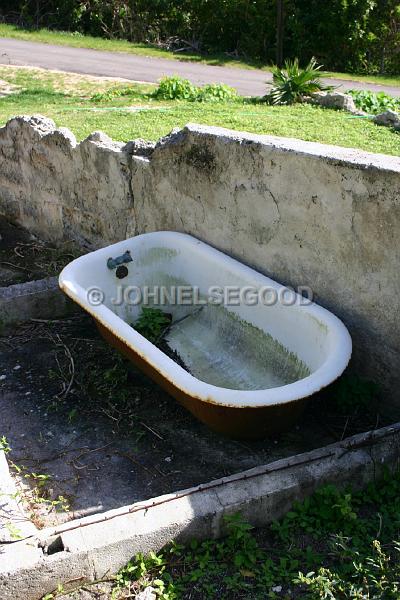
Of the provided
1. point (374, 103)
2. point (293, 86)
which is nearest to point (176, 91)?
point (293, 86)

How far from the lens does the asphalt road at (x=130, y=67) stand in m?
14.2

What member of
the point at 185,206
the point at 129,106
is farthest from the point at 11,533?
the point at 129,106

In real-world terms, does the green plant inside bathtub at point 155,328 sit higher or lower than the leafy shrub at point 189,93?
lower

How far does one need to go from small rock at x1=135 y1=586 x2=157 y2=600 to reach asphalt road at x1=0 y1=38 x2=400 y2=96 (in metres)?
11.0

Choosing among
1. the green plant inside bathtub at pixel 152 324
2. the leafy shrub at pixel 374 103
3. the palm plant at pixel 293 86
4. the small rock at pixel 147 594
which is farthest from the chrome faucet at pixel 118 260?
the palm plant at pixel 293 86

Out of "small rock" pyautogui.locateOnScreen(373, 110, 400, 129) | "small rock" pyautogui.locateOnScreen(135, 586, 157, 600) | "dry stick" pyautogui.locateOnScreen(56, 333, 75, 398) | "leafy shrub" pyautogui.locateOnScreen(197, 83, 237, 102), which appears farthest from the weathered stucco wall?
"leafy shrub" pyautogui.locateOnScreen(197, 83, 237, 102)

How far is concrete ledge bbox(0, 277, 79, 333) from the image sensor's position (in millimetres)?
4766

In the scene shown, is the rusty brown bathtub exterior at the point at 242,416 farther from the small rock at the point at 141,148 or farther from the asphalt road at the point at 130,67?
the asphalt road at the point at 130,67

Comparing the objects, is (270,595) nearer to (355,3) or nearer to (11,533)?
(11,533)

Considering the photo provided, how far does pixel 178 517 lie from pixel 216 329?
6.13 feet

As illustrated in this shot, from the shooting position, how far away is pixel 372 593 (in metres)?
2.64

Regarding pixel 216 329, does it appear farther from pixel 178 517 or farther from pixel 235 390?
pixel 178 517

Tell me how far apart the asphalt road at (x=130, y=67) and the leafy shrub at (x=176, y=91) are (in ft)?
7.13

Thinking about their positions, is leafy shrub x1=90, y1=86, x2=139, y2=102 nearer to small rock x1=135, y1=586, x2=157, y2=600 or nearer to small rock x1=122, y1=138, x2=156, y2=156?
small rock x1=122, y1=138, x2=156, y2=156
